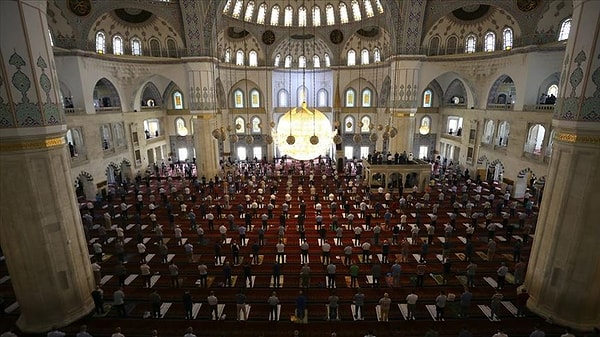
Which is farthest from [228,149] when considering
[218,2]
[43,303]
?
[43,303]

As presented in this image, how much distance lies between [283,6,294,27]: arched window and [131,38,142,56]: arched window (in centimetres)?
1043

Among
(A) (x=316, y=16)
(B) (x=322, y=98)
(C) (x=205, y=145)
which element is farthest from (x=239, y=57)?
(C) (x=205, y=145)

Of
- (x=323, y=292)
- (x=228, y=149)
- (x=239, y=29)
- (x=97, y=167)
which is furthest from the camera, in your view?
(x=228, y=149)

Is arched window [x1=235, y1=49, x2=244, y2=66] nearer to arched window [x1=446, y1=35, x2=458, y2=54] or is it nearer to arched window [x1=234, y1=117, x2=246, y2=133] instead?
arched window [x1=234, y1=117, x2=246, y2=133]

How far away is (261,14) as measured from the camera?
23422mm

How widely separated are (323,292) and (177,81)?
1594 centimetres

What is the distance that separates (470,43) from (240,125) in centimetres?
1744

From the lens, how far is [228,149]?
25.3m

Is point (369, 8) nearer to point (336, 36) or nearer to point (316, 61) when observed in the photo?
point (336, 36)

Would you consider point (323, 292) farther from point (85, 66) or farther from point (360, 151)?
point (360, 151)

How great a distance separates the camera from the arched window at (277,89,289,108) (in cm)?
2675

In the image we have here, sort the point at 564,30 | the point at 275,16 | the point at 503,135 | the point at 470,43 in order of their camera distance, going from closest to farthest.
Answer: the point at 564,30 < the point at 503,135 < the point at 470,43 < the point at 275,16

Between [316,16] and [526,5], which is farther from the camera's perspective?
[316,16]

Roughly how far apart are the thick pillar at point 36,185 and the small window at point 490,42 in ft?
66.6
